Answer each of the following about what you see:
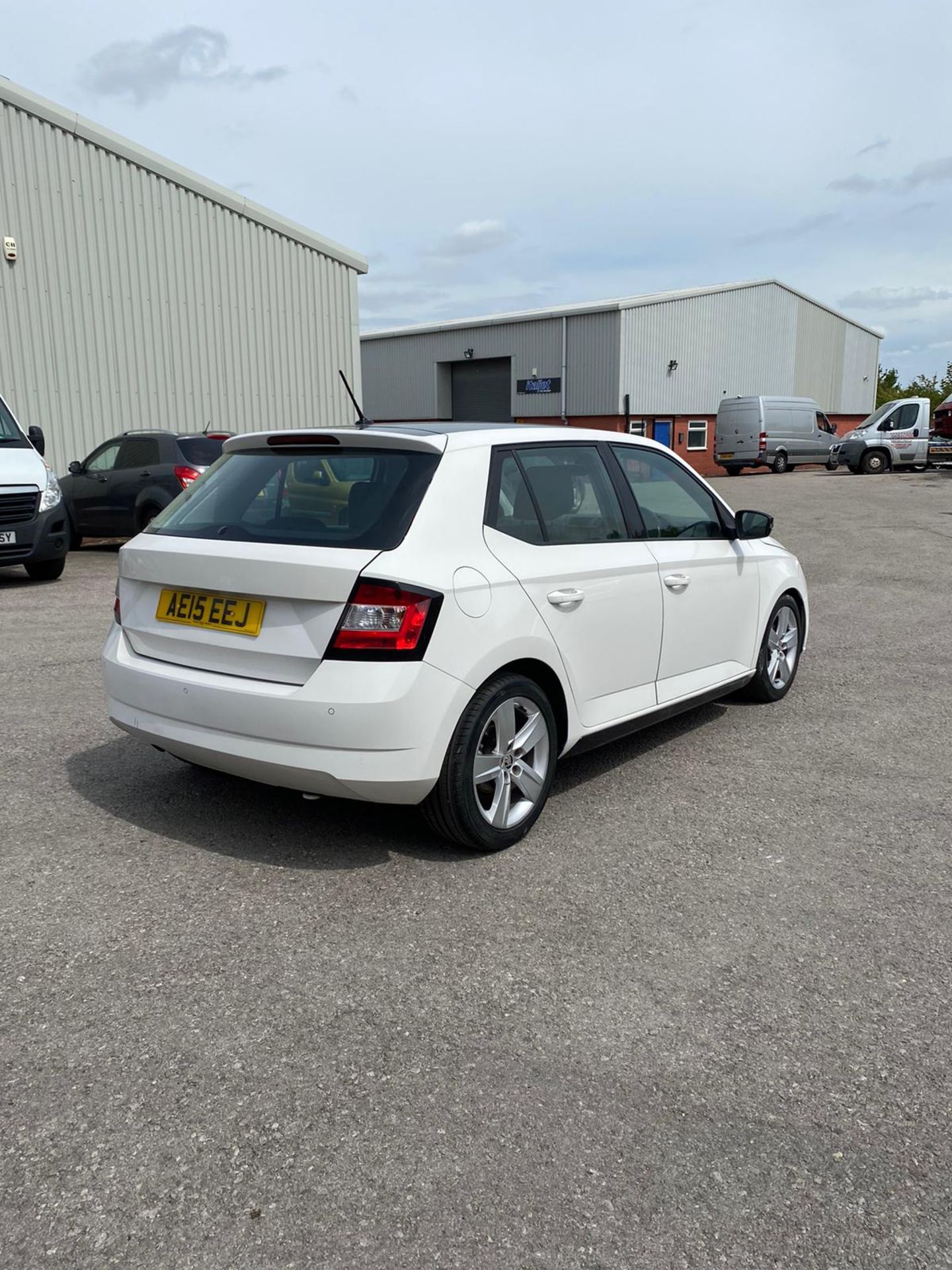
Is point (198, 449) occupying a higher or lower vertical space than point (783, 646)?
higher

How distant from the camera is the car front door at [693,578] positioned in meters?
5.03

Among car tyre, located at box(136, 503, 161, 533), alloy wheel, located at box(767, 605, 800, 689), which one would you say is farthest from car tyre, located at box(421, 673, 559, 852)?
car tyre, located at box(136, 503, 161, 533)

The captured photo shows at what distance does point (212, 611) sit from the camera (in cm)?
391

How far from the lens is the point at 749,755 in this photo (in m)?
5.37

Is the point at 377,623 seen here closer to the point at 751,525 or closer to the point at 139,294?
the point at 751,525

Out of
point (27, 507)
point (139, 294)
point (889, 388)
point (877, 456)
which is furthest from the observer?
point (889, 388)

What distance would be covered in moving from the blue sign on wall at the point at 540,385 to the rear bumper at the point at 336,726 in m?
37.6

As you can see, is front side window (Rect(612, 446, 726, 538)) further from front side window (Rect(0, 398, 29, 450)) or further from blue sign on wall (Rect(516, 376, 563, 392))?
blue sign on wall (Rect(516, 376, 563, 392))

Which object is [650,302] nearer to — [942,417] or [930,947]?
[942,417]

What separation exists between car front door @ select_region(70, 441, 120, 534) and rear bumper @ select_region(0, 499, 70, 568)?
7.73 feet

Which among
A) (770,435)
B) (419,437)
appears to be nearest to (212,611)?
(419,437)

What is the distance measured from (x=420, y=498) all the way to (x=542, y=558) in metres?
0.64

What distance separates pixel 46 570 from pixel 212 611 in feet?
27.6

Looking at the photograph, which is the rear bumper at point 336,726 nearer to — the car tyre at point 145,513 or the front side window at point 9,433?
the front side window at point 9,433
